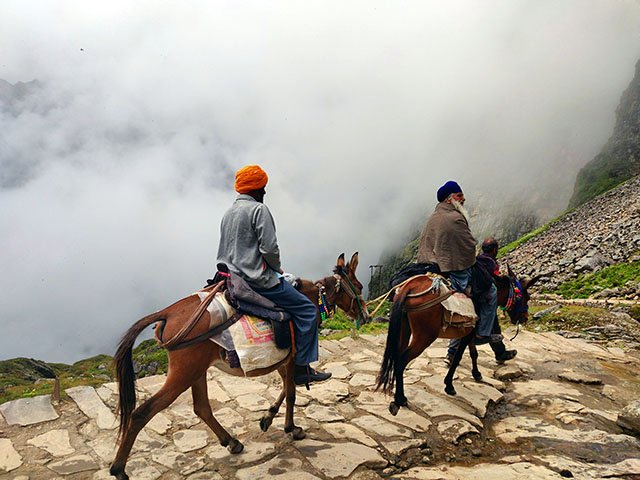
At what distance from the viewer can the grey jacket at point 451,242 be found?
240 inches

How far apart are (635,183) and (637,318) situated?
32.1 meters

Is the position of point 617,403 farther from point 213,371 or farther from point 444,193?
point 213,371

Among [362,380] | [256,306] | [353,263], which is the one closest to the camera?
[256,306]

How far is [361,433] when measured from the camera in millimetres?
5129

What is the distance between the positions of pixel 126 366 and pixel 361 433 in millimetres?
3062

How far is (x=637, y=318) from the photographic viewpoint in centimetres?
1084

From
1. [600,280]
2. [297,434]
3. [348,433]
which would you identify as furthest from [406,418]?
[600,280]

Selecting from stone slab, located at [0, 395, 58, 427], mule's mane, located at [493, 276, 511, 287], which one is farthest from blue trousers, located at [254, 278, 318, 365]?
mule's mane, located at [493, 276, 511, 287]

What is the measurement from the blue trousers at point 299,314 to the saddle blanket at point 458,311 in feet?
7.44

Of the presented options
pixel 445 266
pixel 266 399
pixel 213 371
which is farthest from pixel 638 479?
pixel 213 371

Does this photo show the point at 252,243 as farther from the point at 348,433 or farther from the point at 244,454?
the point at 348,433

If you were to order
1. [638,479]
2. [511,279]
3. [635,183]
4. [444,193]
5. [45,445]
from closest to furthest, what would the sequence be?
[638,479] < [45,445] < [444,193] < [511,279] < [635,183]

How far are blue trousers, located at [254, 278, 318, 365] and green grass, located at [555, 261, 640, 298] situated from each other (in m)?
14.4

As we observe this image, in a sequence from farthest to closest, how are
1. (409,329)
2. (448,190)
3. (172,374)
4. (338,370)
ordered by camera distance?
(338,370), (448,190), (409,329), (172,374)
